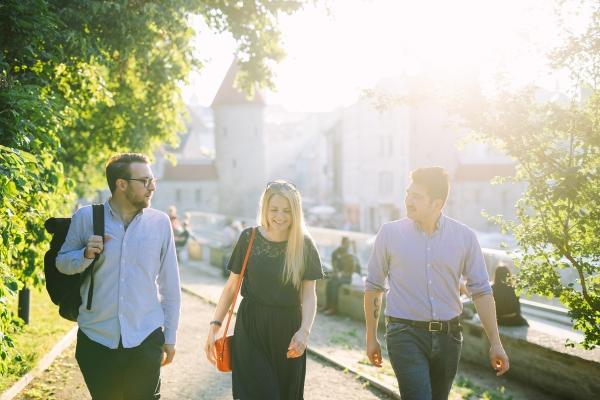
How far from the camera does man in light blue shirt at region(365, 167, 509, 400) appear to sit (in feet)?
13.4

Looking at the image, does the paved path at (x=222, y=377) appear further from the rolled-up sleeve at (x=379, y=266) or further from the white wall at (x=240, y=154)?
the white wall at (x=240, y=154)

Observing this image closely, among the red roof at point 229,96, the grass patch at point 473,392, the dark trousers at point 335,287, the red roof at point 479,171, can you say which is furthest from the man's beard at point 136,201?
the red roof at point 229,96

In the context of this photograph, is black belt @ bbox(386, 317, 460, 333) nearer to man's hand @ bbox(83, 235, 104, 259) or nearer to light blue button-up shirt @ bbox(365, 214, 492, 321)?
light blue button-up shirt @ bbox(365, 214, 492, 321)

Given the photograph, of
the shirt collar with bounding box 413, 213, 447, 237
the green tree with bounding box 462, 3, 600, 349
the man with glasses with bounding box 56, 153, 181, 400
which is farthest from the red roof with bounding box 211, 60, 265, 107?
the man with glasses with bounding box 56, 153, 181, 400

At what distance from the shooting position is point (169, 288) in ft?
13.0

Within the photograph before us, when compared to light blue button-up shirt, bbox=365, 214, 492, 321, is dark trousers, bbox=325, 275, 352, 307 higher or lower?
lower

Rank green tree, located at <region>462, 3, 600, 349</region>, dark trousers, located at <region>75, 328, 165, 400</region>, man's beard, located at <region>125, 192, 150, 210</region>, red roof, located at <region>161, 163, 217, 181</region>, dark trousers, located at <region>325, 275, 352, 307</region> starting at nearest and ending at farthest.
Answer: dark trousers, located at <region>75, 328, 165, 400</region>, man's beard, located at <region>125, 192, 150, 210</region>, green tree, located at <region>462, 3, 600, 349</region>, dark trousers, located at <region>325, 275, 352, 307</region>, red roof, located at <region>161, 163, 217, 181</region>

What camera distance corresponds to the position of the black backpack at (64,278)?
148 inches

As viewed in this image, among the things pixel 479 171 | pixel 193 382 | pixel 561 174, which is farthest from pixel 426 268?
pixel 479 171

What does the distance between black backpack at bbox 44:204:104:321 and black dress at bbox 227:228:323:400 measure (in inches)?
43.5

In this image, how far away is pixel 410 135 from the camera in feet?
165

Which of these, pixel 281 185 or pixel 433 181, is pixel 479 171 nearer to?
pixel 433 181

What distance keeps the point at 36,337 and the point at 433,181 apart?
6955 mm

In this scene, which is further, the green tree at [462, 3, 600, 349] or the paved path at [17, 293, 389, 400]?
the paved path at [17, 293, 389, 400]
